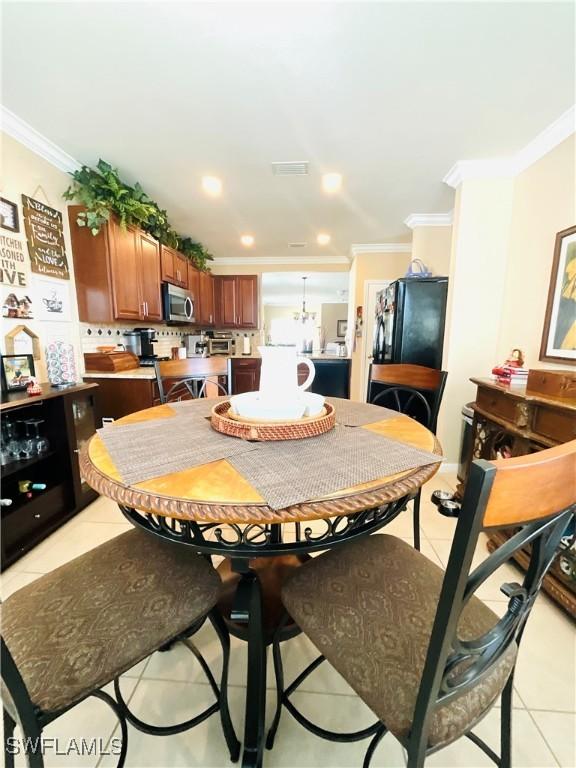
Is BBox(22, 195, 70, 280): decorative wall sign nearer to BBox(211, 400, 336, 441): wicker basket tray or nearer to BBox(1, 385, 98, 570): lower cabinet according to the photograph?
BBox(1, 385, 98, 570): lower cabinet

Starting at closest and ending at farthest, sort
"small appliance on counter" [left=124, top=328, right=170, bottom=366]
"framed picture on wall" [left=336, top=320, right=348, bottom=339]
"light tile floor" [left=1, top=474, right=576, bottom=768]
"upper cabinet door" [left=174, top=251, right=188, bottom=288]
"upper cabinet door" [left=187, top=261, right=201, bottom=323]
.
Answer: "light tile floor" [left=1, top=474, right=576, bottom=768] < "small appliance on counter" [left=124, top=328, right=170, bottom=366] < "upper cabinet door" [left=174, top=251, right=188, bottom=288] < "upper cabinet door" [left=187, top=261, right=201, bottom=323] < "framed picture on wall" [left=336, top=320, right=348, bottom=339]

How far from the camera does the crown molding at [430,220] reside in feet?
10.6

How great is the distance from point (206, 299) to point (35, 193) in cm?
259

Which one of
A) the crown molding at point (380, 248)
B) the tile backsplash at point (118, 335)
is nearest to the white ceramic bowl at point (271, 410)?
the tile backsplash at point (118, 335)

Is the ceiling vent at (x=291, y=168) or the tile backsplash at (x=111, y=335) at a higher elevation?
the ceiling vent at (x=291, y=168)

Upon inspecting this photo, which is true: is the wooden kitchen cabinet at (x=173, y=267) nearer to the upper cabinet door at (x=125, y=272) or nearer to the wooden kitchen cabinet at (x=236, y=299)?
the upper cabinet door at (x=125, y=272)

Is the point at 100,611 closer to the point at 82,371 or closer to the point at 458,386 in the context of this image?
the point at 82,371

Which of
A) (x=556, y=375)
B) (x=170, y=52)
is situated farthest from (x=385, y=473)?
(x=170, y=52)

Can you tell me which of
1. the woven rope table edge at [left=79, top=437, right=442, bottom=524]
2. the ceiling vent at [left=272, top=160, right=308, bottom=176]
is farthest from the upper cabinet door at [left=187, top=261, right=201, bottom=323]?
the woven rope table edge at [left=79, top=437, right=442, bottom=524]

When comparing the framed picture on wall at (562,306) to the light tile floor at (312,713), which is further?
the framed picture on wall at (562,306)

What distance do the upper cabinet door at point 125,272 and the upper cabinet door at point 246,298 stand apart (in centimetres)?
230

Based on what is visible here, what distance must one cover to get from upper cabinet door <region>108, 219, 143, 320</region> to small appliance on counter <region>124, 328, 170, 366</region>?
0.38 m

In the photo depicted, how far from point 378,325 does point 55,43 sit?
3.23m

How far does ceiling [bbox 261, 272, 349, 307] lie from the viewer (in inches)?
234
